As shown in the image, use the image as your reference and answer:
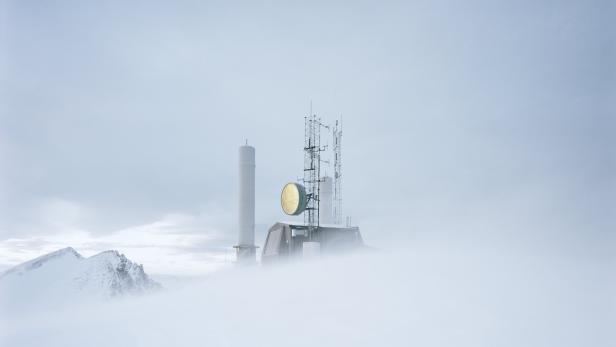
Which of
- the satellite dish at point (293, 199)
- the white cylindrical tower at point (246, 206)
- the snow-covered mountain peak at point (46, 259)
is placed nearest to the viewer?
the satellite dish at point (293, 199)

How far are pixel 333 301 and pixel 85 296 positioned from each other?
162ft

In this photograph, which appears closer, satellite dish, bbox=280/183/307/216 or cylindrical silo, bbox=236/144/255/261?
satellite dish, bbox=280/183/307/216

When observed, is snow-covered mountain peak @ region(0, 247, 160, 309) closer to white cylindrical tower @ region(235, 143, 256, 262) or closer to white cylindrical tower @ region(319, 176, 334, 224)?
white cylindrical tower @ region(235, 143, 256, 262)

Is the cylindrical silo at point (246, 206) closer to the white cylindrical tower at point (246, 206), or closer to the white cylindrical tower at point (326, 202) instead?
the white cylindrical tower at point (246, 206)

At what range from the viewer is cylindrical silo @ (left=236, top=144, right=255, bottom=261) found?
1697 inches

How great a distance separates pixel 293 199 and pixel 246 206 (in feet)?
21.6

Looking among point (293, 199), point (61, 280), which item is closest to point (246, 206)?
point (293, 199)

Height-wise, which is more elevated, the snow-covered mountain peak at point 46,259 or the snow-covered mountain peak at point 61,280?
the snow-covered mountain peak at point 46,259

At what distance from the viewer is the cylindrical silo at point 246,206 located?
43.1 meters

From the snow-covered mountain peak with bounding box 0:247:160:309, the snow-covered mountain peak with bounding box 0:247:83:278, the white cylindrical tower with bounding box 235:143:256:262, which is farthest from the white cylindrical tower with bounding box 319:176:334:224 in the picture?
the snow-covered mountain peak with bounding box 0:247:83:278

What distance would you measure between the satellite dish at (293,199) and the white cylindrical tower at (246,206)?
16.1ft

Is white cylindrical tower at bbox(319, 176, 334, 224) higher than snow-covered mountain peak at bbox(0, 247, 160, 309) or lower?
higher

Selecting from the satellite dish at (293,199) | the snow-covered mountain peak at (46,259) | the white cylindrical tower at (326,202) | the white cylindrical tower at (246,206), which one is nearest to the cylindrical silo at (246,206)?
the white cylindrical tower at (246,206)

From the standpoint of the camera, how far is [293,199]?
129 feet
